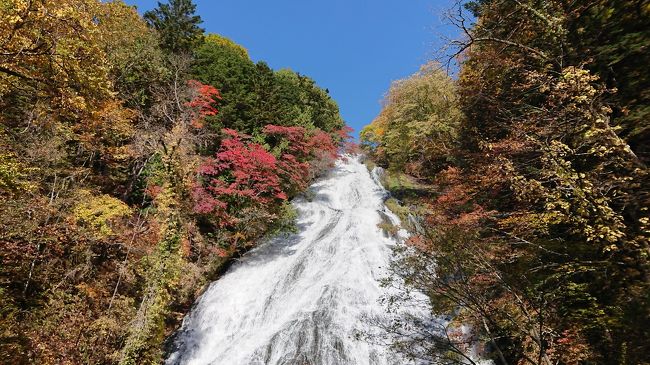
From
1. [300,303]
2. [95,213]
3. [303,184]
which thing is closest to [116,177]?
[95,213]

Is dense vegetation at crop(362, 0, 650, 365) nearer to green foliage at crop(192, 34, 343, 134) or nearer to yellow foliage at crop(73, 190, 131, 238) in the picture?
yellow foliage at crop(73, 190, 131, 238)

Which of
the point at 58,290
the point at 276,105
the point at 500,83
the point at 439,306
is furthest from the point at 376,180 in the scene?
the point at 58,290

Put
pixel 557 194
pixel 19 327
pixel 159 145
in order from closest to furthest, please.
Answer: pixel 557 194, pixel 19 327, pixel 159 145

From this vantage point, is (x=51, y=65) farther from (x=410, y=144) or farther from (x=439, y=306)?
(x=410, y=144)

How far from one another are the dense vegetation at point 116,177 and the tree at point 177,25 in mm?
837

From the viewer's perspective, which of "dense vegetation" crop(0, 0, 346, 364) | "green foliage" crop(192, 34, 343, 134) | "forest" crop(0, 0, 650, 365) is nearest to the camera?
"forest" crop(0, 0, 650, 365)

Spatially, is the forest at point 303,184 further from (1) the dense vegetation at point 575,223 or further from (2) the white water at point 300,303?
(2) the white water at point 300,303

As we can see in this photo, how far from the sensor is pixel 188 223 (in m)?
16.4

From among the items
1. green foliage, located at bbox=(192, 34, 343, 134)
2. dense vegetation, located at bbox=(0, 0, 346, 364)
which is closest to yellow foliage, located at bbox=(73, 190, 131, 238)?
dense vegetation, located at bbox=(0, 0, 346, 364)

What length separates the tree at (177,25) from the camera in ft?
89.0

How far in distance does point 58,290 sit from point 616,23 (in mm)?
17014

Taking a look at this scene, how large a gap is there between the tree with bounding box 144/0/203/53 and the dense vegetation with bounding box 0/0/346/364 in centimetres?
84

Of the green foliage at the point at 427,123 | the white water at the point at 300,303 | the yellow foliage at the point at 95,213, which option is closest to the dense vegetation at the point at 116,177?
the yellow foliage at the point at 95,213

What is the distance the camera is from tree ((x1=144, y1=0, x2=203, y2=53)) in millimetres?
27125
